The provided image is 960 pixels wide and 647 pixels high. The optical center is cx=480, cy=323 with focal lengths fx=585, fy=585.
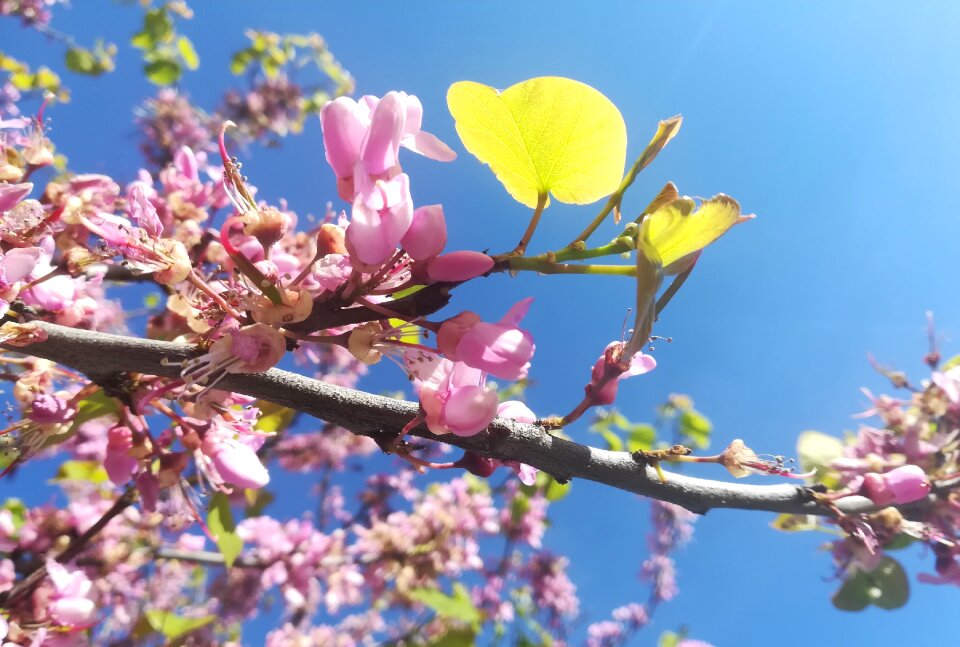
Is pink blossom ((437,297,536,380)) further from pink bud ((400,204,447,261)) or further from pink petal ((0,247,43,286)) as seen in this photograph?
pink petal ((0,247,43,286))

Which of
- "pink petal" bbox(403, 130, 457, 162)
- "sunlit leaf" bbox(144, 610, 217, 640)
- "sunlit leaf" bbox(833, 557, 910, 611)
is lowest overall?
"sunlit leaf" bbox(144, 610, 217, 640)

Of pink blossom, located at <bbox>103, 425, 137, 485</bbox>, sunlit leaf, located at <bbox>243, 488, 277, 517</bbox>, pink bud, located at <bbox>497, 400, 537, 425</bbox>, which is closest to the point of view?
pink bud, located at <bbox>497, 400, 537, 425</bbox>

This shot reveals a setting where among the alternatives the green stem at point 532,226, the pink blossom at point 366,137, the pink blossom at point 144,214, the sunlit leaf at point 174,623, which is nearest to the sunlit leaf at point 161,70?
the sunlit leaf at point 174,623

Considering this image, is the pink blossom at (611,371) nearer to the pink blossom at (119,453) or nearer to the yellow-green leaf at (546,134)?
the yellow-green leaf at (546,134)

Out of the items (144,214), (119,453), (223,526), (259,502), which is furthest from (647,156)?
(259,502)

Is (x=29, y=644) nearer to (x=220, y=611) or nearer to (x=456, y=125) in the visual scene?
(x=456, y=125)

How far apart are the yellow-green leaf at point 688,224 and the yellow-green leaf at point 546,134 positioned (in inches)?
6.3

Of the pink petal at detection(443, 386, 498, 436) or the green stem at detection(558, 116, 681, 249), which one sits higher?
the green stem at detection(558, 116, 681, 249)

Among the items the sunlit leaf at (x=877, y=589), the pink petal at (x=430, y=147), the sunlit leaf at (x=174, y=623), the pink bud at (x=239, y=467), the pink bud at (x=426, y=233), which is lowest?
the sunlit leaf at (x=174, y=623)

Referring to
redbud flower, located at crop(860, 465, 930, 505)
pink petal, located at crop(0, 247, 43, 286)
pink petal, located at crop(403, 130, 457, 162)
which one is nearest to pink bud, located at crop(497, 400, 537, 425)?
pink petal, located at crop(403, 130, 457, 162)

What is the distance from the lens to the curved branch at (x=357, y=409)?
84 cm

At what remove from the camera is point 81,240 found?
125 centimetres

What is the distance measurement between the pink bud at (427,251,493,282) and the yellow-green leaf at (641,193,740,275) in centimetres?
19

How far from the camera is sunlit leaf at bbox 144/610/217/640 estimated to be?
1963 mm
